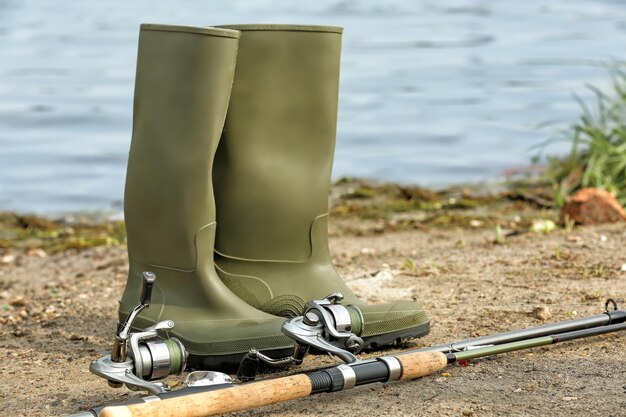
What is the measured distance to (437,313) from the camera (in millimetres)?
3656

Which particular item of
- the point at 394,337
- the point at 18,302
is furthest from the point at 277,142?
the point at 18,302

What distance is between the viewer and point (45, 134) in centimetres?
969

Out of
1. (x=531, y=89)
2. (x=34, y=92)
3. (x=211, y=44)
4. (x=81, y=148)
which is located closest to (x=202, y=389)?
(x=211, y=44)

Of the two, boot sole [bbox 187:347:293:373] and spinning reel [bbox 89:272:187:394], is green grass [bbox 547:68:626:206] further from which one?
spinning reel [bbox 89:272:187:394]

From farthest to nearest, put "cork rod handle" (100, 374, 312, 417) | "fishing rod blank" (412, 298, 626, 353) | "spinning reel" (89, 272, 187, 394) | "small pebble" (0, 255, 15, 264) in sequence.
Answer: "small pebble" (0, 255, 15, 264) < "fishing rod blank" (412, 298, 626, 353) < "spinning reel" (89, 272, 187, 394) < "cork rod handle" (100, 374, 312, 417)

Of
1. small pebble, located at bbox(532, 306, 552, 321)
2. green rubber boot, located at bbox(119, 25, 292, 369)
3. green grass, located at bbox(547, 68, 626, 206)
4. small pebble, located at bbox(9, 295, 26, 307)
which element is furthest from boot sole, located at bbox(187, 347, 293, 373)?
green grass, located at bbox(547, 68, 626, 206)

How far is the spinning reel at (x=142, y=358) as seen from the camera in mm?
2607

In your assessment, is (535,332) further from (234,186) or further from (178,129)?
(178,129)

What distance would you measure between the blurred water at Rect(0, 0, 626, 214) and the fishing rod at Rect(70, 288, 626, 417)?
151 inches

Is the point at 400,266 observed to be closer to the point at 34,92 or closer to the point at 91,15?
the point at 34,92

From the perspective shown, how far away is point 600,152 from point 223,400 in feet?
13.0

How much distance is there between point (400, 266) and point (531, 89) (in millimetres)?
6961

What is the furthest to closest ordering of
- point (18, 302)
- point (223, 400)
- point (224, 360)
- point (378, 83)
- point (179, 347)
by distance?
point (378, 83), point (18, 302), point (224, 360), point (179, 347), point (223, 400)

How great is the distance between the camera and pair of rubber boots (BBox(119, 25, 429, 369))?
3088 mm
